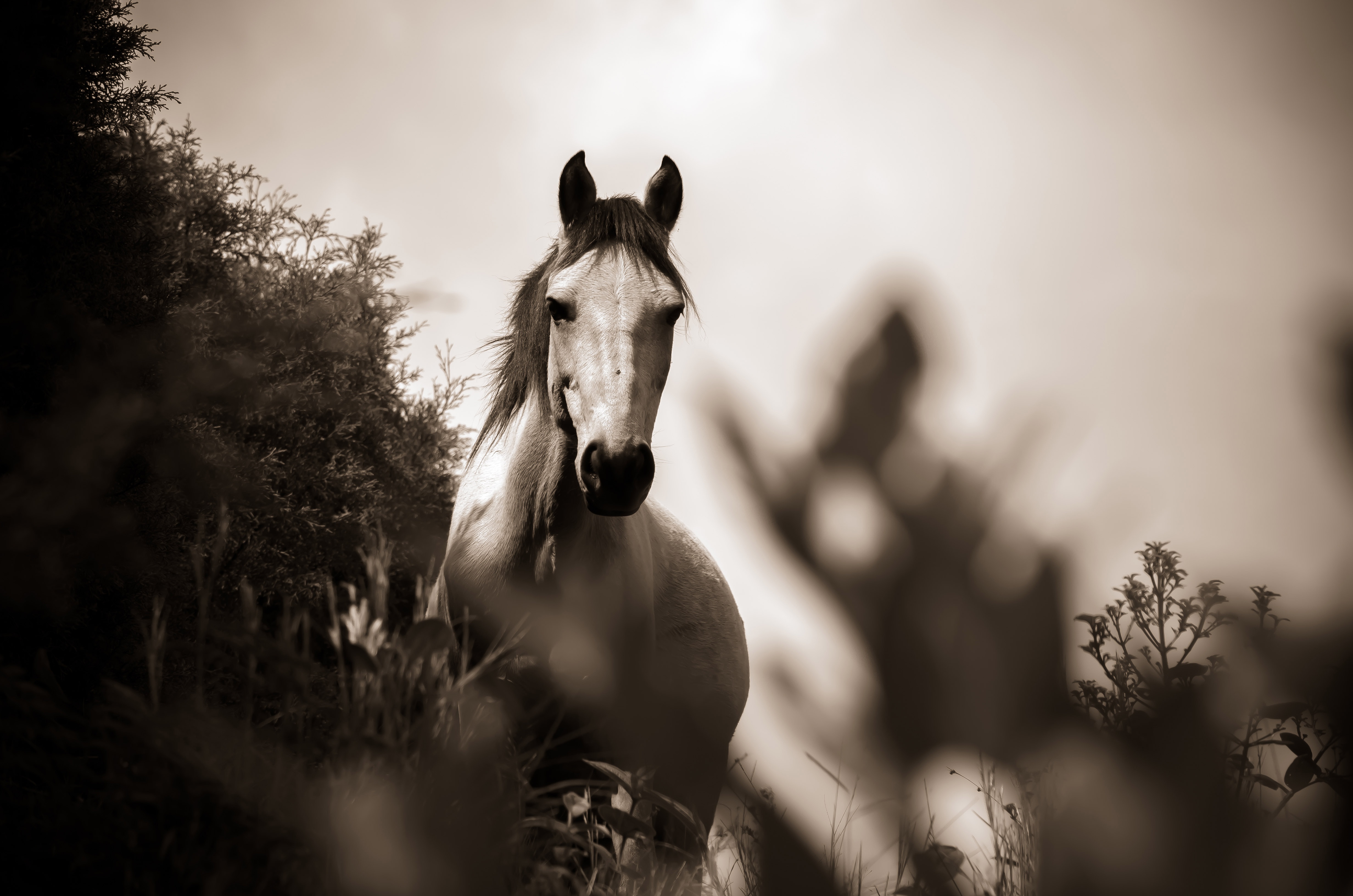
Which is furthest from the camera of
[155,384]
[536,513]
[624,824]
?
[155,384]

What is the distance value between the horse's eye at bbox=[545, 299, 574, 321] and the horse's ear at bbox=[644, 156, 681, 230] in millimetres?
1083

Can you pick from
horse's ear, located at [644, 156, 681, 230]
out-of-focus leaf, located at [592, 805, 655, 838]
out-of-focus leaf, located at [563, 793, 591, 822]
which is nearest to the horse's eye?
horse's ear, located at [644, 156, 681, 230]

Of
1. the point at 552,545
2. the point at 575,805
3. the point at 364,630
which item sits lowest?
the point at 575,805

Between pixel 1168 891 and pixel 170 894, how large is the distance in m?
1.35

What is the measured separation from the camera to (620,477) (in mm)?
2586

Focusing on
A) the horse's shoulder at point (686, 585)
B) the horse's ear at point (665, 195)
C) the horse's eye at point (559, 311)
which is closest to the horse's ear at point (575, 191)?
the horse's ear at point (665, 195)

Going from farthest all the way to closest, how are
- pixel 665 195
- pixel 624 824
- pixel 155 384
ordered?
pixel 155 384
pixel 665 195
pixel 624 824

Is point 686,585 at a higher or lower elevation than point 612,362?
lower

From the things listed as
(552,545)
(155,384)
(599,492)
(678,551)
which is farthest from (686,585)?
(155,384)

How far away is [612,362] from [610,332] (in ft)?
0.51

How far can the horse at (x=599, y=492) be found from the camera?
2752 millimetres

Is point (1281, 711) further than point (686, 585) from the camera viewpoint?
No

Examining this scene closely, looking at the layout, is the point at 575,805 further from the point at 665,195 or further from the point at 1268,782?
the point at 665,195

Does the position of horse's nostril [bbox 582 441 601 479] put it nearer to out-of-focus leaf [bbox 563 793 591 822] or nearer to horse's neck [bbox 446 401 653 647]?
horse's neck [bbox 446 401 653 647]
